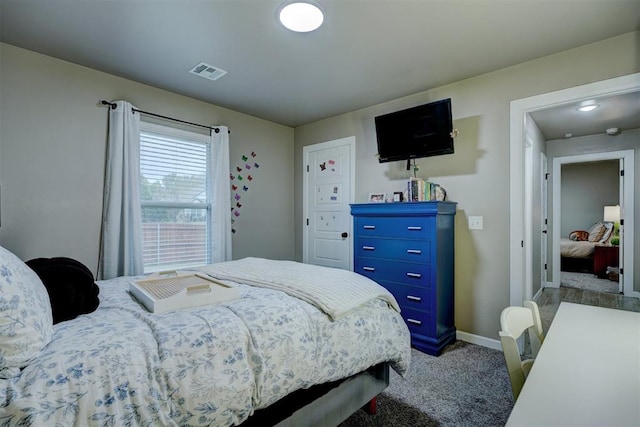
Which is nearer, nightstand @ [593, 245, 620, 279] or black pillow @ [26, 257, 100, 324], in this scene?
black pillow @ [26, 257, 100, 324]

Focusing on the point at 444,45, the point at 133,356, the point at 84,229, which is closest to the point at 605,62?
the point at 444,45

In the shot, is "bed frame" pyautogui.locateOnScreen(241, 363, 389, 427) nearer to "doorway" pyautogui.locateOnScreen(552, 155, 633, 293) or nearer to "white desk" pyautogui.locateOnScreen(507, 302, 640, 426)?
"white desk" pyautogui.locateOnScreen(507, 302, 640, 426)

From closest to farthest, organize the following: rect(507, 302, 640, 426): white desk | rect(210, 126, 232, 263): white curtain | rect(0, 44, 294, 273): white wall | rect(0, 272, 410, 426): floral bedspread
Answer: rect(507, 302, 640, 426): white desk → rect(0, 272, 410, 426): floral bedspread → rect(0, 44, 294, 273): white wall → rect(210, 126, 232, 263): white curtain

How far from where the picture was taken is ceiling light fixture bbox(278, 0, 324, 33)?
1.85m

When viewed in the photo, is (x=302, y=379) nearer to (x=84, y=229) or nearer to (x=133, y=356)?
(x=133, y=356)

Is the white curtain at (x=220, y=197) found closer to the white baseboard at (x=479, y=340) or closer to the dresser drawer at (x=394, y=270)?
the dresser drawer at (x=394, y=270)

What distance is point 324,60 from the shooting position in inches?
99.1

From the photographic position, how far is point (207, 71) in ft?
8.86

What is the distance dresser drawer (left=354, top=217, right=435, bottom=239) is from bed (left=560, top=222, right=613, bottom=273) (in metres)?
5.44

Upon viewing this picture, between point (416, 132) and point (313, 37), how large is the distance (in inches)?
53.4

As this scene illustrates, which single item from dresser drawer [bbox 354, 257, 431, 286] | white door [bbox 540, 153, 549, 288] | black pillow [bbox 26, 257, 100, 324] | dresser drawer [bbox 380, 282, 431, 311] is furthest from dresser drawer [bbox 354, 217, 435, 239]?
white door [bbox 540, 153, 549, 288]

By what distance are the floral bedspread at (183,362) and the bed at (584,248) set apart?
6.62 m

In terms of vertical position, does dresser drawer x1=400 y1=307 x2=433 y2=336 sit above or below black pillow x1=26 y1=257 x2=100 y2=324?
below

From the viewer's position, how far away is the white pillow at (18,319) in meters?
0.80
